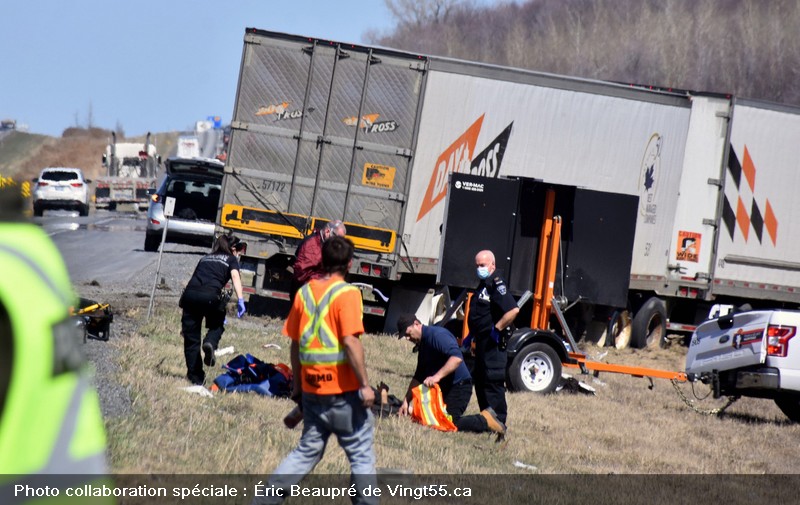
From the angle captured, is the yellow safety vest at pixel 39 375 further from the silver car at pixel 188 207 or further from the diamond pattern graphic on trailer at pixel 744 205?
the silver car at pixel 188 207

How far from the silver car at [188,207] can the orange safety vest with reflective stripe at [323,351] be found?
1807 centimetres

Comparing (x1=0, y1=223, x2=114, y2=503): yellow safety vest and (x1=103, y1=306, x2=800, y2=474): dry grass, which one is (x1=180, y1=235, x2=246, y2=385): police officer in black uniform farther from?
(x1=0, y1=223, x2=114, y2=503): yellow safety vest

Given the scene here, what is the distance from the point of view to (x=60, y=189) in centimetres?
4059

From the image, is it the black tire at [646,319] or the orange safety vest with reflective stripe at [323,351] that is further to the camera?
the black tire at [646,319]

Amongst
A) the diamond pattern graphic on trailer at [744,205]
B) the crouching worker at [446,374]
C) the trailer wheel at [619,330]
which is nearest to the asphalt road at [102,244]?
the crouching worker at [446,374]

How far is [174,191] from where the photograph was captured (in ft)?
81.8

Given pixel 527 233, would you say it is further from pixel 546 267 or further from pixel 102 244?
pixel 102 244

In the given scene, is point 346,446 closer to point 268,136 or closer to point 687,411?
point 687,411

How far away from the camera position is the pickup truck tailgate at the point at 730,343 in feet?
40.8

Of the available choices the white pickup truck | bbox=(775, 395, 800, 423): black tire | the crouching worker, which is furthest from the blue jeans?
bbox=(775, 395, 800, 423): black tire

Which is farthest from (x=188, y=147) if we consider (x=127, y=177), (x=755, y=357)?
(x=755, y=357)

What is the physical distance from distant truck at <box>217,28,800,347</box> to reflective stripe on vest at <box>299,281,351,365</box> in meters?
8.84

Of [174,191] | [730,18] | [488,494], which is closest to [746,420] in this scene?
[488,494]

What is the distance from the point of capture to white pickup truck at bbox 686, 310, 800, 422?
12.1m
